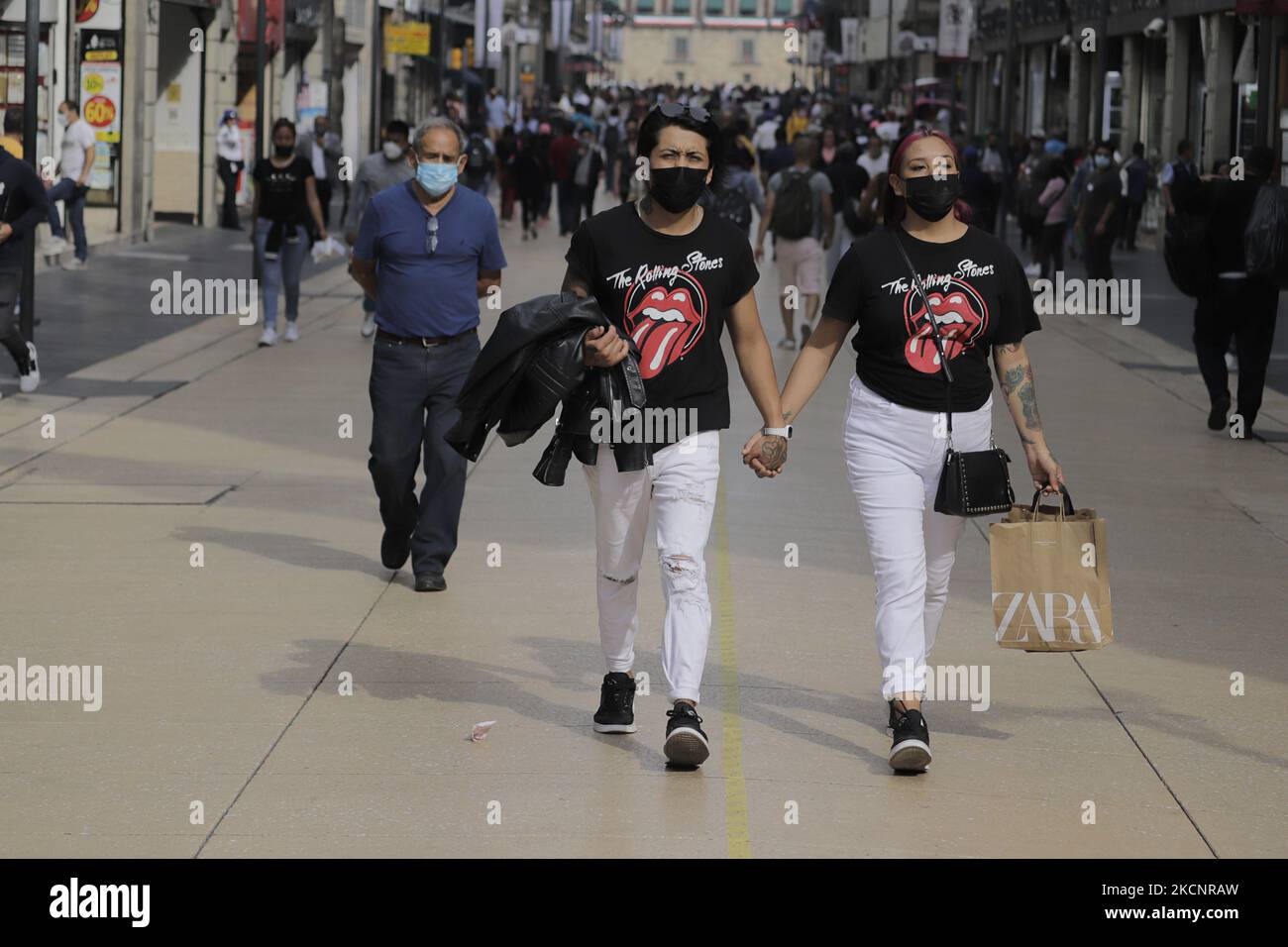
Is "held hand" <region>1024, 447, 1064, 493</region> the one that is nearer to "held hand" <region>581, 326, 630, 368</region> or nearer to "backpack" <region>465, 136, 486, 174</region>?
"held hand" <region>581, 326, 630, 368</region>

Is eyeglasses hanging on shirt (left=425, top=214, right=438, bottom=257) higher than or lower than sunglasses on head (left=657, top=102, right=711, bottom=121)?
lower

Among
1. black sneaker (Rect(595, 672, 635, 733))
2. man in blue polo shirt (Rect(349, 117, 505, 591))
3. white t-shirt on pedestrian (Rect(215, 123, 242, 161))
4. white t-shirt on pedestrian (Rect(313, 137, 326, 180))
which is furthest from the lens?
white t-shirt on pedestrian (Rect(215, 123, 242, 161))

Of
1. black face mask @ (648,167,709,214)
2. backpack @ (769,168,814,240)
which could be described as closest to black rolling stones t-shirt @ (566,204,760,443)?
black face mask @ (648,167,709,214)

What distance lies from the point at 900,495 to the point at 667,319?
0.85 metres

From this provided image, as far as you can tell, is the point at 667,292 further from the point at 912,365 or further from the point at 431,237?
the point at 431,237

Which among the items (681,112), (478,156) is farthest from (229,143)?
(681,112)

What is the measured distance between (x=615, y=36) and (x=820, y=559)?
486 ft

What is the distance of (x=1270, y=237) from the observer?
A: 13844 millimetres

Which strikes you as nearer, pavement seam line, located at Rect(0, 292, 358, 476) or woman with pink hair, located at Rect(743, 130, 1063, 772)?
woman with pink hair, located at Rect(743, 130, 1063, 772)

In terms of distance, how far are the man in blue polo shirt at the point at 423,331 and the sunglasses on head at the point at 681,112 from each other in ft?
8.86

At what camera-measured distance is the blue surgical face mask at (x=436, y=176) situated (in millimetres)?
9062

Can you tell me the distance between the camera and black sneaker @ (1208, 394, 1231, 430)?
14695 millimetres

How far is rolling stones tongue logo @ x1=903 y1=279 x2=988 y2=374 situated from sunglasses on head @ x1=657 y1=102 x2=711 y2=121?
80 centimetres
